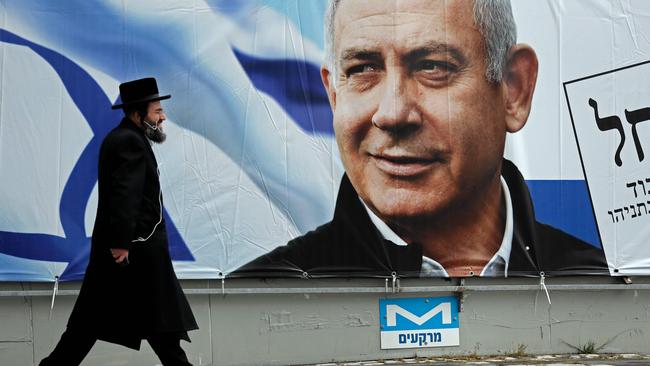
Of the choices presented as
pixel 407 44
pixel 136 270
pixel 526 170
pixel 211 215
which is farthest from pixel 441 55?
pixel 136 270

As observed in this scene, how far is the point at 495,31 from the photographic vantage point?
7.71m

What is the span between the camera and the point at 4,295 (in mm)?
7133

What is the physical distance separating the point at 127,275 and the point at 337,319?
7.57 feet

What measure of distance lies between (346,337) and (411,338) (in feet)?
1.64

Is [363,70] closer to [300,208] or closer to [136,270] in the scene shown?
[300,208]

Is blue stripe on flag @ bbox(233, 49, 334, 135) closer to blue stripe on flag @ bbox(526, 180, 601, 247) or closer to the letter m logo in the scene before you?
the letter m logo

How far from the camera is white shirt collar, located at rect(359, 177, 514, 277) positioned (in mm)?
7613

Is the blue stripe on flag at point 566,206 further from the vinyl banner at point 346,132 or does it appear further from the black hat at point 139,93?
the black hat at point 139,93

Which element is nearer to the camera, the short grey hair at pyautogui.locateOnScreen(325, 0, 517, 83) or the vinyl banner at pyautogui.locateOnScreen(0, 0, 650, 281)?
the vinyl banner at pyautogui.locateOnScreen(0, 0, 650, 281)

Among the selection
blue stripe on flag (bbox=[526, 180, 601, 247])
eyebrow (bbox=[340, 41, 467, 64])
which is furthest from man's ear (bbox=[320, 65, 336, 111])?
blue stripe on flag (bbox=[526, 180, 601, 247])

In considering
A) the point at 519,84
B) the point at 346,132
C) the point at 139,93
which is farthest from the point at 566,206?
the point at 139,93

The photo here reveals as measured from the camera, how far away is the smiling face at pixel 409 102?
7520 millimetres

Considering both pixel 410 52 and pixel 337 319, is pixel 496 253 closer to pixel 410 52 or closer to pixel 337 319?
pixel 337 319

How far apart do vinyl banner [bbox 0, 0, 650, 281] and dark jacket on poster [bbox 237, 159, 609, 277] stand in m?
0.01
